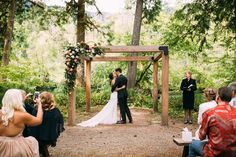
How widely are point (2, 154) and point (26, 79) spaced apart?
830cm

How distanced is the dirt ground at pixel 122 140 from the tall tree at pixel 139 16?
21.5 ft

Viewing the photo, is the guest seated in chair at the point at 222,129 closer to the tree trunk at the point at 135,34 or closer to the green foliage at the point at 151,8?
the tree trunk at the point at 135,34

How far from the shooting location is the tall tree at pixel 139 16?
1947 cm

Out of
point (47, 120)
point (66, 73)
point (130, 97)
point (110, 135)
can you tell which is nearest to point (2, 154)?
point (47, 120)

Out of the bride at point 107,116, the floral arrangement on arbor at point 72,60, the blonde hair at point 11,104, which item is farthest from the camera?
the bride at point 107,116

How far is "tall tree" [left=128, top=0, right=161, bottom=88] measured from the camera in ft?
63.9

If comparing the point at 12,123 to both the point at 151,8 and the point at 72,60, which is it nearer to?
the point at 72,60

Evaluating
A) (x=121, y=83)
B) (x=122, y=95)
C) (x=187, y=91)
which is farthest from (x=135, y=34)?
(x=122, y=95)

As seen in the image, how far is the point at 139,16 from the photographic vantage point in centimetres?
1945

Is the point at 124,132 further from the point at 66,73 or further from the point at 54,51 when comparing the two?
the point at 54,51

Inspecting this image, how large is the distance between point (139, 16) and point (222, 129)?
15.2m

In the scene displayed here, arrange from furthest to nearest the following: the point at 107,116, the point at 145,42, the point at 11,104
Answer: the point at 145,42, the point at 107,116, the point at 11,104

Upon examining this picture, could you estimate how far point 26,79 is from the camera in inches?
511

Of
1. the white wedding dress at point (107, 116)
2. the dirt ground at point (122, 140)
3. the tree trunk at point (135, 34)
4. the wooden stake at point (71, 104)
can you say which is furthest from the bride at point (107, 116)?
the tree trunk at point (135, 34)
